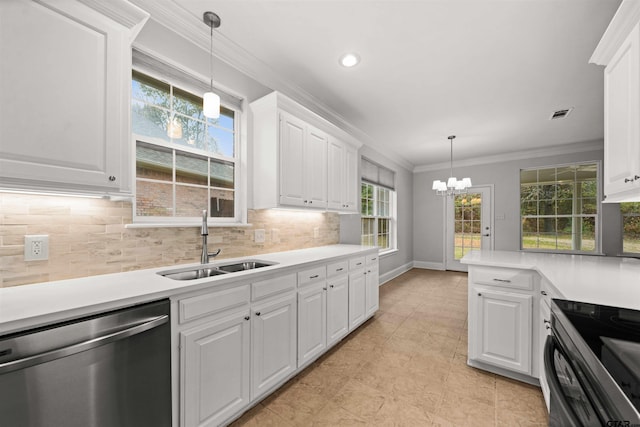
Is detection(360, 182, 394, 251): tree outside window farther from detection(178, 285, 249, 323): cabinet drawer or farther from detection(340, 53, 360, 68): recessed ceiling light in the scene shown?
detection(178, 285, 249, 323): cabinet drawer

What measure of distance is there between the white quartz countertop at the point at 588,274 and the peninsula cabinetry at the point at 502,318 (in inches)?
4.6

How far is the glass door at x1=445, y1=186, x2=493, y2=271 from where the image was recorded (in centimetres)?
611

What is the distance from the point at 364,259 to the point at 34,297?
2.64m

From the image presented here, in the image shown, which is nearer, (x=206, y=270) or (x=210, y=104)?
(x=210, y=104)

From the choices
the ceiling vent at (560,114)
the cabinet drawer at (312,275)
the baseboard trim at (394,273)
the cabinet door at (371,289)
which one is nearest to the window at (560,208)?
the ceiling vent at (560,114)

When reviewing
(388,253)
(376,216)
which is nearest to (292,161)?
(376,216)

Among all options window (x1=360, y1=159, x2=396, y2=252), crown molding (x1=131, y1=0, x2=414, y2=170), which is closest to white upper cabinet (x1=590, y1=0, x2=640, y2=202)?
crown molding (x1=131, y1=0, x2=414, y2=170)

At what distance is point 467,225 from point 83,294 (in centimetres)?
685

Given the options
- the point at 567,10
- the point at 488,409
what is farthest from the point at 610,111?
the point at 488,409

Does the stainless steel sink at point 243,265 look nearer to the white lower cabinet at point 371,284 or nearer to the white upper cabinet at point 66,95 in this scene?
the white upper cabinet at point 66,95

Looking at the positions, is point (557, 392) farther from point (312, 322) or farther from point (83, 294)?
point (83, 294)

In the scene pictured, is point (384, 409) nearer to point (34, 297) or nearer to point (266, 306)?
point (266, 306)

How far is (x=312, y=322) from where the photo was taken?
2.29 metres

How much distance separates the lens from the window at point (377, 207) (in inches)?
Answer: 192
